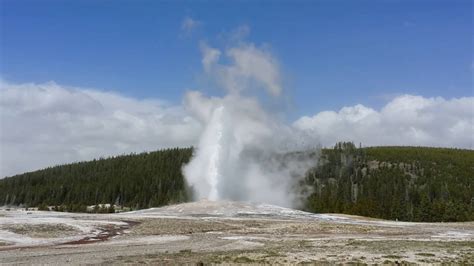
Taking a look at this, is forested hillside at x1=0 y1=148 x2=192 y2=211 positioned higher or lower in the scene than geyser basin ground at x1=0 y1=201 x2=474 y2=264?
higher

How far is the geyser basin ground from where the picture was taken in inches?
1127

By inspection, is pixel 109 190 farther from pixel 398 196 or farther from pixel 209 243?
pixel 209 243

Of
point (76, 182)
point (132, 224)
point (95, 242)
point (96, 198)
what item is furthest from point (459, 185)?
point (95, 242)

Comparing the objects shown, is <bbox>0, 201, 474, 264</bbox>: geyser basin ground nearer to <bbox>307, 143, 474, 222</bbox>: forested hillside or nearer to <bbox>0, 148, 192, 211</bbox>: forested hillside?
<bbox>307, 143, 474, 222</bbox>: forested hillside

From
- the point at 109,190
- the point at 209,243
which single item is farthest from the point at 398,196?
the point at 209,243

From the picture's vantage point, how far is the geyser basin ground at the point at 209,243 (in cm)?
2862

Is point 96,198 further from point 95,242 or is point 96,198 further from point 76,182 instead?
point 95,242

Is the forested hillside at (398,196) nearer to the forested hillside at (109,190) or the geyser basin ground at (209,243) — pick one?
the forested hillside at (109,190)

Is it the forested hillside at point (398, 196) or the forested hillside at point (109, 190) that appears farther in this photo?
the forested hillside at point (109, 190)

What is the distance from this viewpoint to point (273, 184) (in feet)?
479

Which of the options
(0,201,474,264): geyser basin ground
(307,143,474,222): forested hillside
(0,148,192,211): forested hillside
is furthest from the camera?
(0,148,192,211): forested hillside

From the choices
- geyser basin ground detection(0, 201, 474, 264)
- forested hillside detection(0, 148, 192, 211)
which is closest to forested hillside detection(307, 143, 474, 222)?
forested hillside detection(0, 148, 192, 211)

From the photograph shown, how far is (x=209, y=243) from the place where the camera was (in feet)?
129

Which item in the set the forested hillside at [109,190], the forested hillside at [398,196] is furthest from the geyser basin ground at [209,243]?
the forested hillside at [109,190]
